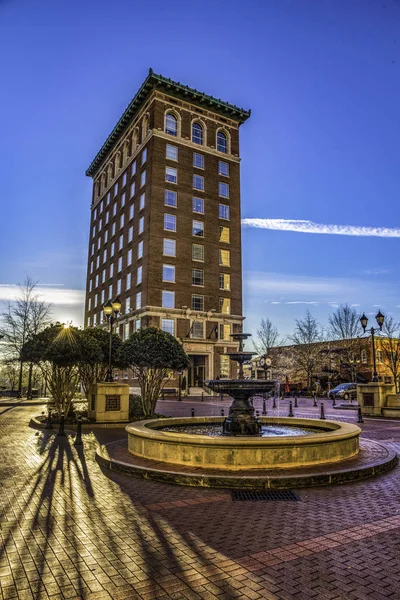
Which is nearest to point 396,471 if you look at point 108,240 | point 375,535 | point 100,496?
point 375,535

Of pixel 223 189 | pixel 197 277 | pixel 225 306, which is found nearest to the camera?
pixel 197 277

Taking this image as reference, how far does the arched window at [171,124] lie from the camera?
47875 millimetres

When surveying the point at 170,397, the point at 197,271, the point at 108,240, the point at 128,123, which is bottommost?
the point at 170,397

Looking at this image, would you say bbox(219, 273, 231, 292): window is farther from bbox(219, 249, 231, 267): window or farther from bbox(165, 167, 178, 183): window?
bbox(165, 167, 178, 183): window

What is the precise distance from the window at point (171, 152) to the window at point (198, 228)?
779 cm

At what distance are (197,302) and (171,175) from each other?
14818mm

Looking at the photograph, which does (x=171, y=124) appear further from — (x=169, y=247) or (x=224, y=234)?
(x=169, y=247)

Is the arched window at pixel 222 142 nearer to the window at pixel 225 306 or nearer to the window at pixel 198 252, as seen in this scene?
the window at pixel 198 252

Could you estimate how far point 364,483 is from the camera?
7836 mm

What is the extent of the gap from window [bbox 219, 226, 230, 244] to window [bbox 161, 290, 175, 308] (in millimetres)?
9842

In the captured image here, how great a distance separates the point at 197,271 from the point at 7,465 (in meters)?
39.0

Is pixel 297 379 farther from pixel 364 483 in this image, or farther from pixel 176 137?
pixel 364 483

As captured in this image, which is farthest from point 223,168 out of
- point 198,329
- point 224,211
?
point 198,329

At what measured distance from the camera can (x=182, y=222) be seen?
47.2 metres
